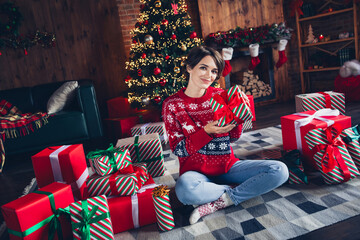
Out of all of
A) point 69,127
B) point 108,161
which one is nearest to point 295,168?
point 108,161

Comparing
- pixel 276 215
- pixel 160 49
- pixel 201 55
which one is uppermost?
pixel 160 49

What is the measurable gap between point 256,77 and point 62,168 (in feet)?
12.6

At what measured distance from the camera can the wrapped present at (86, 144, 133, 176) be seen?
1561 mm

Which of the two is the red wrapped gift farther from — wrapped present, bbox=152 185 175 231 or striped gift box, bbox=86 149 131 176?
wrapped present, bbox=152 185 175 231

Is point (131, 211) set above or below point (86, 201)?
below

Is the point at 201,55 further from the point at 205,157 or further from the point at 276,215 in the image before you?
the point at 276,215

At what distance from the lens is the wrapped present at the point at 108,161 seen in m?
1.56

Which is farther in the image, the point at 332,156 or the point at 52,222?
the point at 332,156

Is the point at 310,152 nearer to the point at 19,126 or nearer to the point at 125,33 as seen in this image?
the point at 19,126

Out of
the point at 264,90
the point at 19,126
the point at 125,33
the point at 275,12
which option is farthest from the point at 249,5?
the point at 19,126

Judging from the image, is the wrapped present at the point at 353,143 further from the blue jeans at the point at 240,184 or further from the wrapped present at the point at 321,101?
the wrapped present at the point at 321,101

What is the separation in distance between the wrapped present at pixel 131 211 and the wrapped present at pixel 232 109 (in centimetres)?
59

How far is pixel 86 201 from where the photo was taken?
1209 mm

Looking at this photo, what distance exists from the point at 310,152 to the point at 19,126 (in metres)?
3.01
